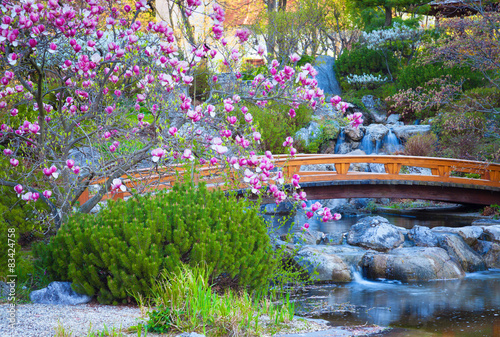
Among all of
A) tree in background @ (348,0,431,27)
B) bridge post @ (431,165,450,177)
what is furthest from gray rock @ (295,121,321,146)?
tree in background @ (348,0,431,27)

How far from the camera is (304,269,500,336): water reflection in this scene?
6.69 m

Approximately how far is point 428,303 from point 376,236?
3192 mm

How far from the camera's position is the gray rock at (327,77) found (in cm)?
2767

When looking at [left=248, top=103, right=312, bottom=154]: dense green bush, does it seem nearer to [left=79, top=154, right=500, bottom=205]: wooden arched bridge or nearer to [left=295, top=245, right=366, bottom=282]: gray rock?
[left=79, top=154, right=500, bottom=205]: wooden arched bridge

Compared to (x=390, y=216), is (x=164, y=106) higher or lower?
higher

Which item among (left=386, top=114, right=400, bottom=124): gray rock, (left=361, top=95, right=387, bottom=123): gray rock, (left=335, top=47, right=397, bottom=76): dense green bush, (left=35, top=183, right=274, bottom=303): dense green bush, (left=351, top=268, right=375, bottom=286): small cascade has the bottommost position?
(left=351, top=268, right=375, bottom=286): small cascade

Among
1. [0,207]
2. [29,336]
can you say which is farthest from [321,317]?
[0,207]

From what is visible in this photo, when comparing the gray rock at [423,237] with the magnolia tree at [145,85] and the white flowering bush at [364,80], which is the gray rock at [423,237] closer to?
the magnolia tree at [145,85]

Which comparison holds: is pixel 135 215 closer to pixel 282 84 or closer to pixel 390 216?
pixel 282 84

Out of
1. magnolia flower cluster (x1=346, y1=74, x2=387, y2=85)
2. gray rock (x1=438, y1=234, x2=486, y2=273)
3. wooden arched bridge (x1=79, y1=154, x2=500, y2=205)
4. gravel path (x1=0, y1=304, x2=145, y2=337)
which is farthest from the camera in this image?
magnolia flower cluster (x1=346, y1=74, x2=387, y2=85)

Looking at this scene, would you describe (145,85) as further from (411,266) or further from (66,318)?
(411,266)

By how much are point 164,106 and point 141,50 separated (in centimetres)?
76

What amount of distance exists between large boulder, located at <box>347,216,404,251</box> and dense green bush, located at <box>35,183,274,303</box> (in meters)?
5.49

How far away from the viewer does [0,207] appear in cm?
595
